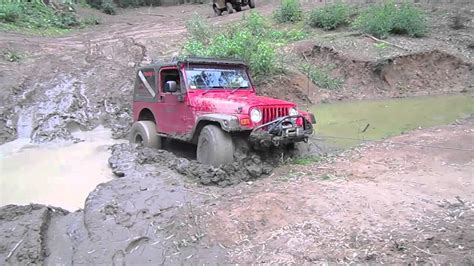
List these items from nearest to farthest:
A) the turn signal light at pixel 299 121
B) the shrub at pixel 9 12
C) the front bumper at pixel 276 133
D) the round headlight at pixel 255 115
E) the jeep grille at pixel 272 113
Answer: the front bumper at pixel 276 133 → the round headlight at pixel 255 115 → the jeep grille at pixel 272 113 → the turn signal light at pixel 299 121 → the shrub at pixel 9 12

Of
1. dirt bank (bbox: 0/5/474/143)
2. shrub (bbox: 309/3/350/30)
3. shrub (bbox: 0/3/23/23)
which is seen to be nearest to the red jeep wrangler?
dirt bank (bbox: 0/5/474/143)

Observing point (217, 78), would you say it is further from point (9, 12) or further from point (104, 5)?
point (104, 5)

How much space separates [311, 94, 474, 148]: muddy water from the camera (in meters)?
10.2

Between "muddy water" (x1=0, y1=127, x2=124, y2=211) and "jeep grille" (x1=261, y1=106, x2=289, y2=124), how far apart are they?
288cm

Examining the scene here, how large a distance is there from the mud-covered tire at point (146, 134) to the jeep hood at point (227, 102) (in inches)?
63.9

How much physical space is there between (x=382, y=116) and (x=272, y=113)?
5922mm

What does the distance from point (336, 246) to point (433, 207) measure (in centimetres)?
135

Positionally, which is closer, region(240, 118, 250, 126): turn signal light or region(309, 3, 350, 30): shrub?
region(240, 118, 250, 126): turn signal light

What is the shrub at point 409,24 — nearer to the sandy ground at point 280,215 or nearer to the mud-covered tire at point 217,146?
the sandy ground at point 280,215

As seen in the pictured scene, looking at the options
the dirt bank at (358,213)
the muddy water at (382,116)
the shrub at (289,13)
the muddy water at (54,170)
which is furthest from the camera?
the shrub at (289,13)

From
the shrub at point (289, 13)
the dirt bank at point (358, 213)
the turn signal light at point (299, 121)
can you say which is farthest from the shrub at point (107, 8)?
the dirt bank at point (358, 213)

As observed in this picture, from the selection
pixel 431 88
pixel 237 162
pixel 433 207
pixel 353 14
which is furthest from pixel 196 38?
pixel 433 207

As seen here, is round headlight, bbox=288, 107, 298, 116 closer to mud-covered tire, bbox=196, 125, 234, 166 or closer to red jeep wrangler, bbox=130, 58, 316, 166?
red jeep wrangler, bbox=130, 58, 316, 166

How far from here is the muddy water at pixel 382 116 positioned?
33.4 ft
